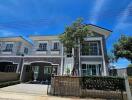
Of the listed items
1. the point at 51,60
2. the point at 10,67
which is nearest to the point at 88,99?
the point at 51,60

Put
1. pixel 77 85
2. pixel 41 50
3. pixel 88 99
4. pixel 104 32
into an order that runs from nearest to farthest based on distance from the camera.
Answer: pixel 88 99
pixel 77 85
pixel 104 32
pixel 41 50

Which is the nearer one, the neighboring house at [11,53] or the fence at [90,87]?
the fence at [90,87]

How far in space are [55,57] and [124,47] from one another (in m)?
10.8

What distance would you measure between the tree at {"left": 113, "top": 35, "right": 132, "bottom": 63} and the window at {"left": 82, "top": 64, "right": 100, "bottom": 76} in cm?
468

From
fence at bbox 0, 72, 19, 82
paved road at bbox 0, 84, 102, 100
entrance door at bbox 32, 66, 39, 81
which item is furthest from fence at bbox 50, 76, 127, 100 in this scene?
entrance door at bbox 32, 66, 39, 81

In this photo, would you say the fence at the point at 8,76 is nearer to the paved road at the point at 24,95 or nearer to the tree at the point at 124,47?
the paved road at the point at 24,95

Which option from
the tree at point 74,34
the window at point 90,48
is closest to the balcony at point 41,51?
the tree at point 74,34

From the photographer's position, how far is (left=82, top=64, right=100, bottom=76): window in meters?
16.1

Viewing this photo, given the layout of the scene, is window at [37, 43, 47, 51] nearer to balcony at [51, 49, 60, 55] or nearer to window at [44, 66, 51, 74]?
balcony at [51, 49, 60, 55]

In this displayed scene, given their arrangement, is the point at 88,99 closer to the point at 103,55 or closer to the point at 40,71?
the point at 103,55

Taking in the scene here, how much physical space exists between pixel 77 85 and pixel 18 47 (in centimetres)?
1492

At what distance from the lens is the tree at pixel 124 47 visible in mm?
17250

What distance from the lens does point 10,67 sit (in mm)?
19750

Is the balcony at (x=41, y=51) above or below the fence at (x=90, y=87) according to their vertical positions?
above
